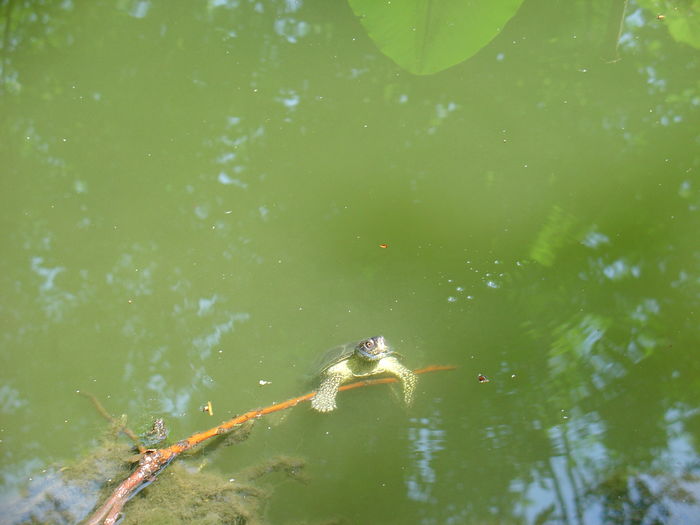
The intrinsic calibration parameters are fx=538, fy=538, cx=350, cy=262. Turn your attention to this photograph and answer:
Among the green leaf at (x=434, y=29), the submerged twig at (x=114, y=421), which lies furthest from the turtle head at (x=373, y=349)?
the green leaf at (x=434, y=29)

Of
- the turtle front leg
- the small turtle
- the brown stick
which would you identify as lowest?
the brown stick

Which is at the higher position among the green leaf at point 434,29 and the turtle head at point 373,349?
the green leaf at point 434,29

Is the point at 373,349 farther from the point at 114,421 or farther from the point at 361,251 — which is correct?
the point at 114,421

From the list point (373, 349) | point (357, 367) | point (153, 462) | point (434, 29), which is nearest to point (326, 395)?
point (357, 367)

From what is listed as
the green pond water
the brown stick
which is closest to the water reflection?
the green pond water

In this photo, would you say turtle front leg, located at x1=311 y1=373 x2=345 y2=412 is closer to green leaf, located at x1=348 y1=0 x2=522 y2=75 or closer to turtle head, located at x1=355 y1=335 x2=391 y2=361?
turtle head, located at x1=355 y1=335 x2=391 y2=361

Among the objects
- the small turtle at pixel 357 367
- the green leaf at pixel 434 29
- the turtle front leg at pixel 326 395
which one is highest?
the green leaf at pixel 434 29

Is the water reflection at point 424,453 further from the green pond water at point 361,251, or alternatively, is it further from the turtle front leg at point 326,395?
the turtle front leg at point 326,395

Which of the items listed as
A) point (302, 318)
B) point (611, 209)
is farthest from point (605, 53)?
point (302, 318)
